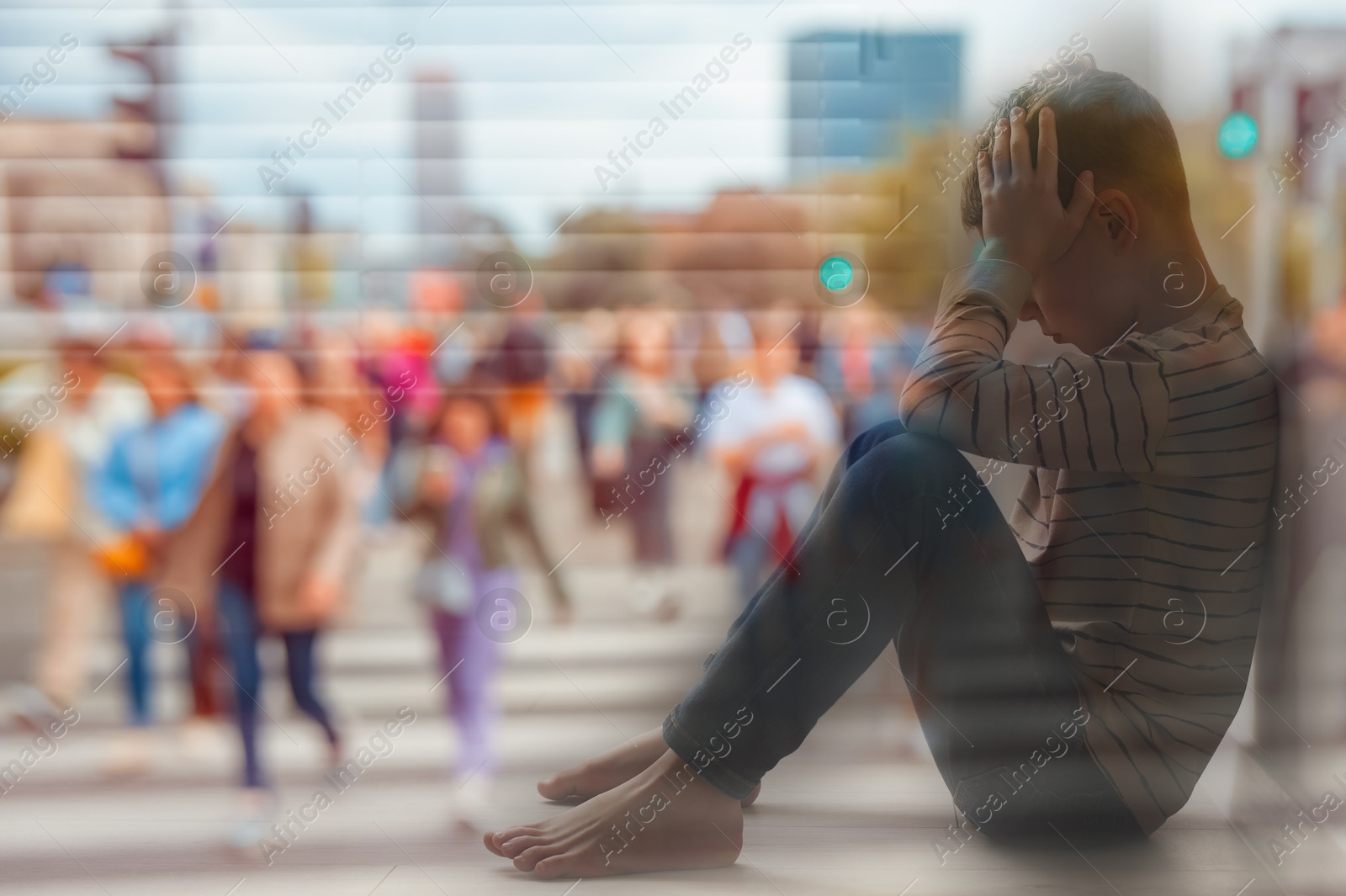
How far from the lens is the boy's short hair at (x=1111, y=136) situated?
93 cm

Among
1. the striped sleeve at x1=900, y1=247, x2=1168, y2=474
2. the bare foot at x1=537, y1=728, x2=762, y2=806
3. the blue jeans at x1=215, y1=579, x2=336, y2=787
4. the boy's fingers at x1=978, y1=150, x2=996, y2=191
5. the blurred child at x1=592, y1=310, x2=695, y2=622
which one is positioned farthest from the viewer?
the blurred child at x1=592, y1=310, x2=695, y2=622

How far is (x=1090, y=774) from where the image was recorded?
0.94 meters

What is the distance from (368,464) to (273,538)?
0.19 m

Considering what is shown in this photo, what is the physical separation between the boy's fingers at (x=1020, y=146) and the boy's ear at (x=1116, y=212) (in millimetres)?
72

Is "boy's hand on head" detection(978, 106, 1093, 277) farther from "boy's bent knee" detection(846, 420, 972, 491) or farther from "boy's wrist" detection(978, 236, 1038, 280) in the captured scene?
"boy's bent knee" detection(846, 420, 972, 491)

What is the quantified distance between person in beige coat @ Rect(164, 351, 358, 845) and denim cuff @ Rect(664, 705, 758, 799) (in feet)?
2.33

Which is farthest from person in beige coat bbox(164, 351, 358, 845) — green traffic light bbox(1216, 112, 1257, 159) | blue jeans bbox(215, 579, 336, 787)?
green traffic light bbox(1216, 112, 1257, 159)

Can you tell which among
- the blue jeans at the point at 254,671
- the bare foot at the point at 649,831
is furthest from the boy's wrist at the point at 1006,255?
the blue jeans at the point at 254,671

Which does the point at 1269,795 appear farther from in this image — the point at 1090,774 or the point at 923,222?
the point at 923,222

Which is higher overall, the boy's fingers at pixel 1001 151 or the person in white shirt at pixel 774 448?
the boy's fingers at pixel 1001 151

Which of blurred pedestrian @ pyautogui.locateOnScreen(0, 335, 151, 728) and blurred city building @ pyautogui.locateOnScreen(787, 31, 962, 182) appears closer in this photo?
blurred city building @ pyautogui.locateOnScreen(787, 31, 962, 182)

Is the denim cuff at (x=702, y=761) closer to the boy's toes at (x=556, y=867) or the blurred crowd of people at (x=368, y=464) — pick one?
the boy's toes at (x=556, y=867)

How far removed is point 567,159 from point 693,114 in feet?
0.70

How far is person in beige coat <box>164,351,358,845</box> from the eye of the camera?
4.76ft
